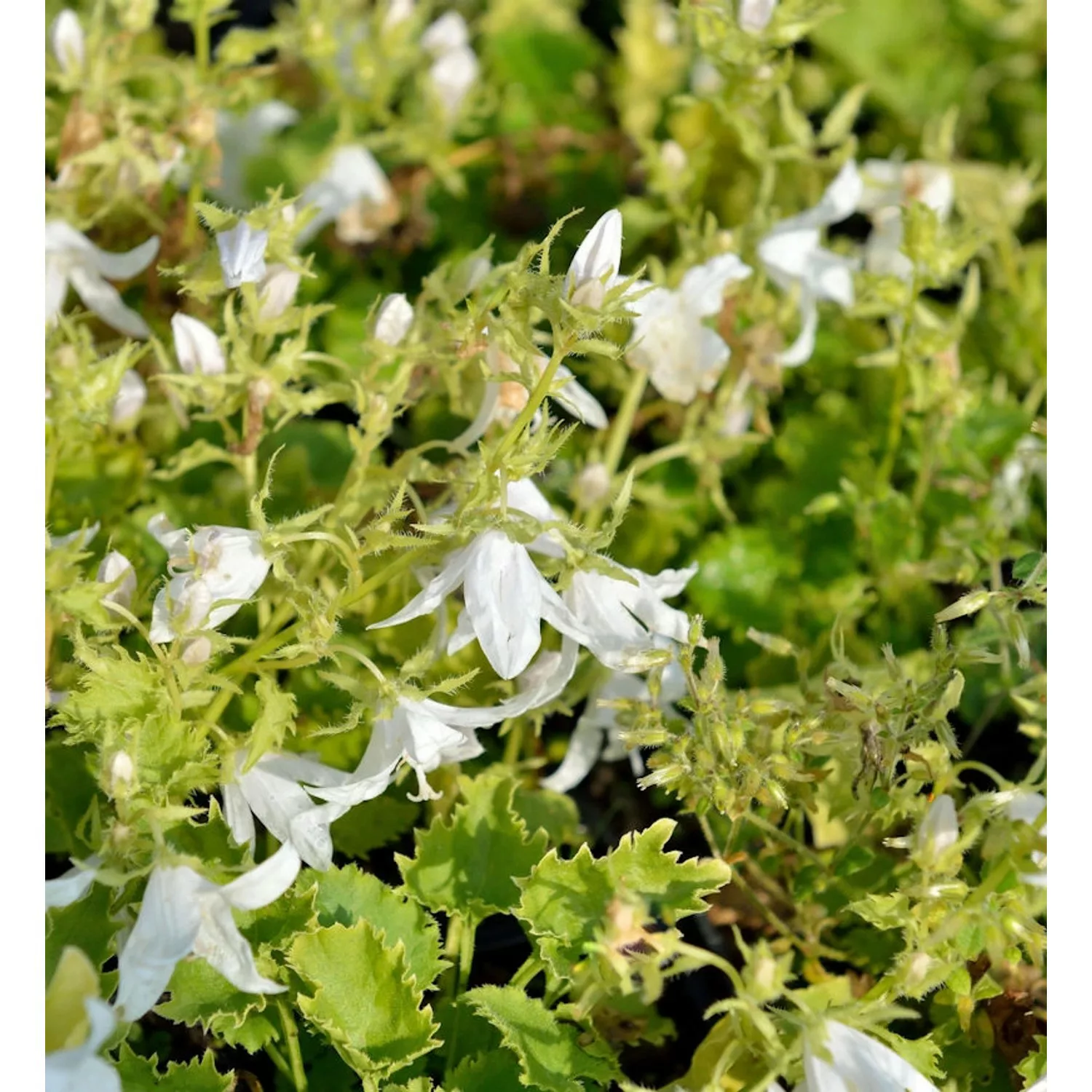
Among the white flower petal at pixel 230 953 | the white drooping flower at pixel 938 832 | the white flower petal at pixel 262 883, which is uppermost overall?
the white flower petal at pixel 262 883

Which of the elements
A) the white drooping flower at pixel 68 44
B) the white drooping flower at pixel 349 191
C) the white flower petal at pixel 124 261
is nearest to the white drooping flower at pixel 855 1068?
the white flower petal at pixel 124 261

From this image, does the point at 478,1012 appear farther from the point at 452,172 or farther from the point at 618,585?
the point at 452,172

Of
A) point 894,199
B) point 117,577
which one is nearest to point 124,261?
point 117,577

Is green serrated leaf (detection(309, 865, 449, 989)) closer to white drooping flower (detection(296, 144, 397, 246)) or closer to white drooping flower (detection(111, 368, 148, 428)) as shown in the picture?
white drooping flower (detection(111, 368, 148, 428))

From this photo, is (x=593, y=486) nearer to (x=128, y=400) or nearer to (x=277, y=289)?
(x=277, y=289)

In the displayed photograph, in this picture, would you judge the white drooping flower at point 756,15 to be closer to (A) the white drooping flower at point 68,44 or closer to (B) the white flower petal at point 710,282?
(B) the white flower petal at point 710,282
